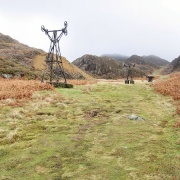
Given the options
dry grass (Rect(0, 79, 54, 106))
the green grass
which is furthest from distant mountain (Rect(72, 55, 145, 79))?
the green grass

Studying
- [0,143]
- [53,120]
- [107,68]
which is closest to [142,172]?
[0,143]

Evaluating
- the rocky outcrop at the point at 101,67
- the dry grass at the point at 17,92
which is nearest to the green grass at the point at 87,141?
the dry grass at the point at 17,92

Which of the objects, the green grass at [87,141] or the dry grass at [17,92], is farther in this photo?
the dry grass at [17,92]

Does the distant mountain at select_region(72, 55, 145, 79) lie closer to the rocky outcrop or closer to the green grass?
the rocky outcrop

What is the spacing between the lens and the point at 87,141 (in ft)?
47.1

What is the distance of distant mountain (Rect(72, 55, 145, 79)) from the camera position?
378ft

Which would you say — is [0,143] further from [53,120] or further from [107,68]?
[107,68]

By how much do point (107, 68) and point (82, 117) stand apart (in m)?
100

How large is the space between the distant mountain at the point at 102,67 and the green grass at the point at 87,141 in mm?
91751

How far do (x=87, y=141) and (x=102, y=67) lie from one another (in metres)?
105

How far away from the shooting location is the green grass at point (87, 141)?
11.2 m

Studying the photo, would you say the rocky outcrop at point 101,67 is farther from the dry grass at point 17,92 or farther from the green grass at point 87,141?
the green grass at point 87,141

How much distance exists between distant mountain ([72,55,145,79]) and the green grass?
9175cm

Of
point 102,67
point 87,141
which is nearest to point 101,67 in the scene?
point 102,67
